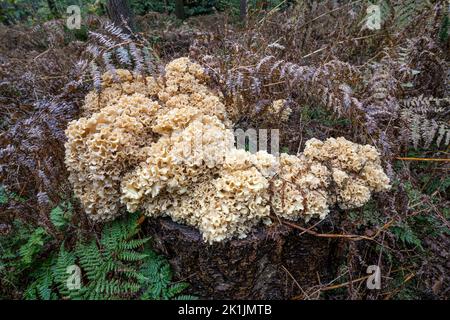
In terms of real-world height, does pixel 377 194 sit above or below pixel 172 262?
above

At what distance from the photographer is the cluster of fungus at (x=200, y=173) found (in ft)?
9.10

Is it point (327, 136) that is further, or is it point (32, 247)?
point (327, 136)

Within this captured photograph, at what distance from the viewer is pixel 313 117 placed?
414 centimetres

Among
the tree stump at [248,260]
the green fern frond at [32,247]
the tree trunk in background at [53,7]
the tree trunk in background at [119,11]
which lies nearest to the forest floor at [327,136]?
the green fern frond at [32,247]

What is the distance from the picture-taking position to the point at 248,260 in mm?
2791

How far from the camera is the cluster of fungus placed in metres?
2.77

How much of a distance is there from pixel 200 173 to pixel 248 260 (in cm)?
92

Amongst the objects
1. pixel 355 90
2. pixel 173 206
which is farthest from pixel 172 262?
pixel 355 90

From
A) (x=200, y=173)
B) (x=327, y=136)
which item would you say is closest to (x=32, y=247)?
(x=200, y=173)

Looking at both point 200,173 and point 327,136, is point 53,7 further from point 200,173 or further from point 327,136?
→ point 327,136

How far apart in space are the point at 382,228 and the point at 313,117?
1.78 m

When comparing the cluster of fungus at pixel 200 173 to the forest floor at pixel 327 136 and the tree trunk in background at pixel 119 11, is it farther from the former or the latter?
the tree trunk in background at pixel 119 11
